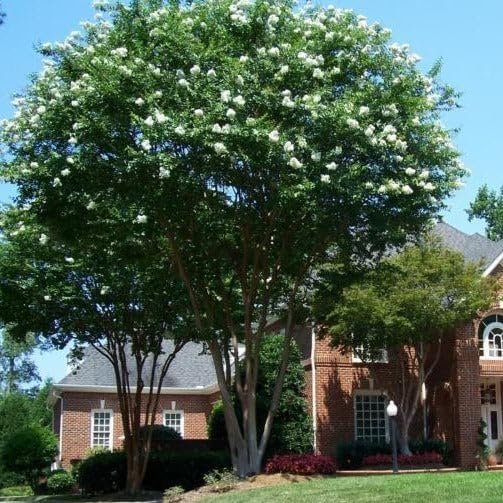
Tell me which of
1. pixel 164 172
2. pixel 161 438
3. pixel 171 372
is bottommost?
pixel 161 438

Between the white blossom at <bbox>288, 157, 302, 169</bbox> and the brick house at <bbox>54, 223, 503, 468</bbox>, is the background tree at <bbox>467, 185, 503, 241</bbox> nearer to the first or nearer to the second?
the brick house at <bbox>54, 223, 503, 468</bbox>

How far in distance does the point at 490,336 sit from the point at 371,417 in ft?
16.1

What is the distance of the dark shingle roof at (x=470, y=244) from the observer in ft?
93.6

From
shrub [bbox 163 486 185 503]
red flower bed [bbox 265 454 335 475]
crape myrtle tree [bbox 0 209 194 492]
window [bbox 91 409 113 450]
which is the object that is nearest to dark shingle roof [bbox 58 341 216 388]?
window [bbox 91 409 113 450]

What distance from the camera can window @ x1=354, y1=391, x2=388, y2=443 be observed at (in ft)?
94.1

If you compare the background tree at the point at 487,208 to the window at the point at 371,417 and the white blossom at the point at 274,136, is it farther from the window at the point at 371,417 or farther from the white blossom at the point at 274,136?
the white blossom at the point at 274,136

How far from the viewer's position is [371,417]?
94.8ft

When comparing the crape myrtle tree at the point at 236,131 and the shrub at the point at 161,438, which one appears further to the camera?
the shrub at the point at 161,438

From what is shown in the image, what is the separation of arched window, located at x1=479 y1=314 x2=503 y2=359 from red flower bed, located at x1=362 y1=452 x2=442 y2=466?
4.31 metres

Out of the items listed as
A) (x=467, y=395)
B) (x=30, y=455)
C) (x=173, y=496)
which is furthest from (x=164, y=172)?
(x=30, y=455)

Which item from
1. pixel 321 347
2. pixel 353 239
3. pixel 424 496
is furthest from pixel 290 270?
pixel 321 347

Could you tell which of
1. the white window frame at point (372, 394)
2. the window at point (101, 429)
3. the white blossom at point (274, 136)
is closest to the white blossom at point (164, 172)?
the white blossom at point (274, 136)

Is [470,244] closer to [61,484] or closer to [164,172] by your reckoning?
[61,484]

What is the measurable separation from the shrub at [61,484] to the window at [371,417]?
1054cm
